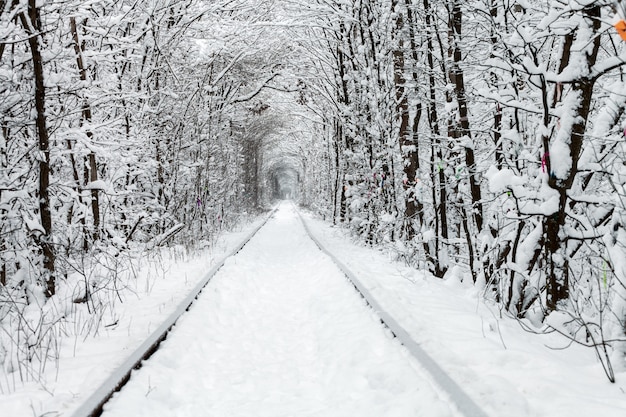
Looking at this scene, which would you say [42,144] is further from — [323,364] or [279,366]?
[323,364]

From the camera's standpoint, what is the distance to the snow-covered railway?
358 centimetres

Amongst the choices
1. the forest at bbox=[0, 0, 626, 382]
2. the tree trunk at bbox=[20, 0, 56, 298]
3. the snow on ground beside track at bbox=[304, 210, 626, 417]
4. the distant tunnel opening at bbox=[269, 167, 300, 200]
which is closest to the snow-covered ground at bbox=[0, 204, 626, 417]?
the snow on ground beside track at bbox=[304, 210, 626, 417]

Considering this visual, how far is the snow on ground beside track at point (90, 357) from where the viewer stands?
3395 millimetres

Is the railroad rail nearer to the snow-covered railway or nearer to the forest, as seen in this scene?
the snow-covered railway

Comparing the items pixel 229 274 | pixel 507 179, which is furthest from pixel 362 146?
pixel 507 179

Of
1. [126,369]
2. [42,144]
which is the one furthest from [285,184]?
[126,369]

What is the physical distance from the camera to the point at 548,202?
483cm

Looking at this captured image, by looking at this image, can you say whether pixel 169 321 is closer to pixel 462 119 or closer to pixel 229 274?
pixel 229 274

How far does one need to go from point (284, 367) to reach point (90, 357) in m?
1.91

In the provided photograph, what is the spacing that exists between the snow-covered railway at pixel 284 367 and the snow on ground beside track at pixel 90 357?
200 millimetres

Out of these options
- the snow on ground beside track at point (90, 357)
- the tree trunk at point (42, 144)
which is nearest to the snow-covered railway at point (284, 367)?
the snow on ground beside track at point (90, 357)

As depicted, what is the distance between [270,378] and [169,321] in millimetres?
1597

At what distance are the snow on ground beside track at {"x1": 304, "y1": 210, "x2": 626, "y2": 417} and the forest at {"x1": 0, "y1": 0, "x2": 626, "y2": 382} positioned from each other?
0.26 m

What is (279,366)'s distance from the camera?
4.96 meters
